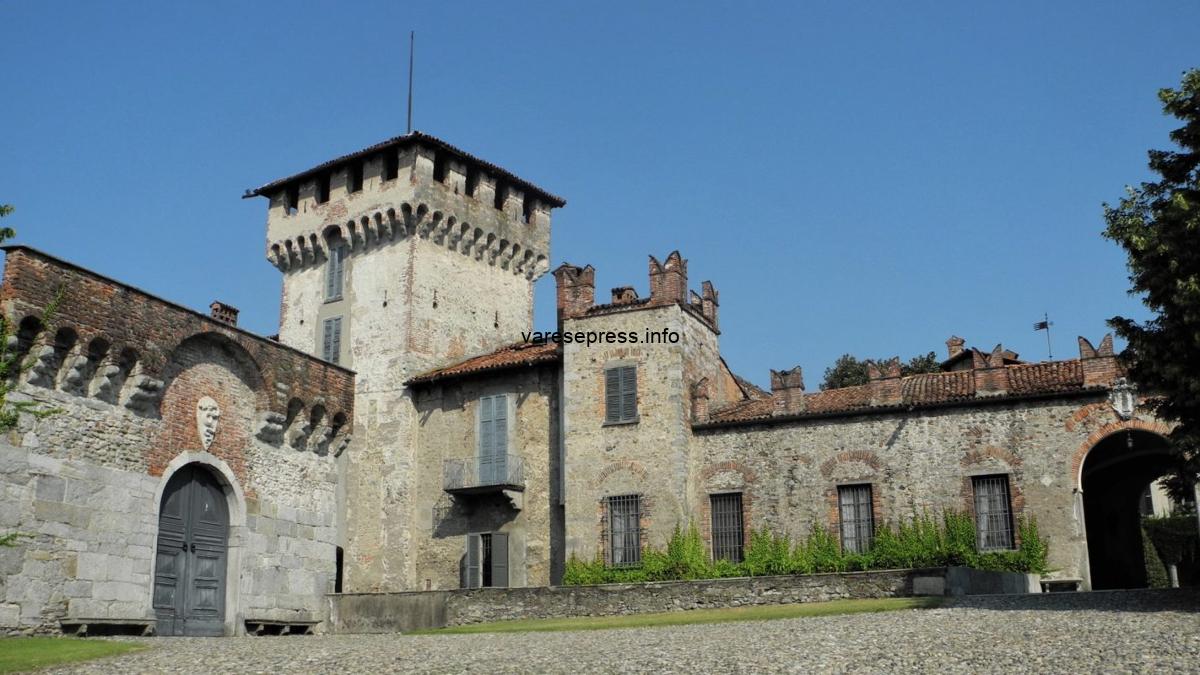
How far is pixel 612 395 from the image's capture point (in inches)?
1177

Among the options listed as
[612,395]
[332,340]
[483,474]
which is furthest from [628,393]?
[332,340]

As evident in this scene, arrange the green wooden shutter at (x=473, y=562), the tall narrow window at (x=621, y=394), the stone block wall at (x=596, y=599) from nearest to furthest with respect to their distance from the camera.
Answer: the stone block wall at (x=596, y=599) → the tall narrow window at (x=621, y=394) → the green wooden shutter at (x=473, y=562)

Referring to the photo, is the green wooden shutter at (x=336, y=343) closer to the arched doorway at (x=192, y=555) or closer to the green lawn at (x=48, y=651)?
the arched doorway at (x=192, y=555)

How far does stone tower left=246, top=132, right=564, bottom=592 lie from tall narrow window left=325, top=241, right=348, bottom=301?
0.17 ft

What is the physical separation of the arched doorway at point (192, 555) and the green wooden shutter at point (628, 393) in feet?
33.2

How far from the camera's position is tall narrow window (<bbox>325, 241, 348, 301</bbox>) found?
36062mm

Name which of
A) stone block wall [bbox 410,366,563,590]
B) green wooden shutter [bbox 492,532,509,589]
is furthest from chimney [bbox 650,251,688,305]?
green wooden shutter [bbox 492,532,509,589]

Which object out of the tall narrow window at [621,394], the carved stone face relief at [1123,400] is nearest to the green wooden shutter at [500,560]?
the tall narrow window at [621,394]

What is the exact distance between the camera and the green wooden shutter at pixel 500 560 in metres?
30.6

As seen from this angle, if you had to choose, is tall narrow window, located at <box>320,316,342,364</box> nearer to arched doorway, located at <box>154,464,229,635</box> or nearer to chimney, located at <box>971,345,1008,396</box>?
arched doorway, located at <box>154,464,229,635</box>

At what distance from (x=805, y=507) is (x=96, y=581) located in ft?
52.6

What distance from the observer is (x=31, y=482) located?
65.1 feet

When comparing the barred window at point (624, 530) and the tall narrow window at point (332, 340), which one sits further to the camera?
the tall narrow window at point (332, 340)

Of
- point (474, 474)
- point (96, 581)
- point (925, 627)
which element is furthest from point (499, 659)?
point (474, 474)
